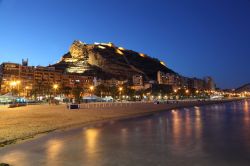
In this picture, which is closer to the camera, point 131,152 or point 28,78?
point 131,152

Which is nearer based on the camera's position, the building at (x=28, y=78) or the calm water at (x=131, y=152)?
the calm water at (x=131, y=152)

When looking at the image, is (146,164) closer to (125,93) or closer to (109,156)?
(109,156)

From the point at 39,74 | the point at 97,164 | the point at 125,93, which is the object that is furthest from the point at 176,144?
the point at 39,74

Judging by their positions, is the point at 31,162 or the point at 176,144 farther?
the point at 176,144

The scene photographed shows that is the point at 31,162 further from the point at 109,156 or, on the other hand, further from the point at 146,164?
the point at 146,164

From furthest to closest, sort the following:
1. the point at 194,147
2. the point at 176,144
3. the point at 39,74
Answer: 1. the point at 39,74
2. the point at 176,144
3. the point at 194,147

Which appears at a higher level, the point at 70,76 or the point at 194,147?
the point at 70,76

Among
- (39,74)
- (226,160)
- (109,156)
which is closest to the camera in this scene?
(226,160)

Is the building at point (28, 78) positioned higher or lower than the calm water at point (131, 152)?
higher

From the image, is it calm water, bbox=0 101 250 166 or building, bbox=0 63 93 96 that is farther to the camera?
building, bbox=0 63 93 96

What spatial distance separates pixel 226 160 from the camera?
11383 mm

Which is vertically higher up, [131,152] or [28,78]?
[28,78]

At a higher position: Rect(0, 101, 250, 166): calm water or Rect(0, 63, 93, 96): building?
Rect(0, 63, 93, 96): building

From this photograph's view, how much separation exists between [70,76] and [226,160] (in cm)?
18989
